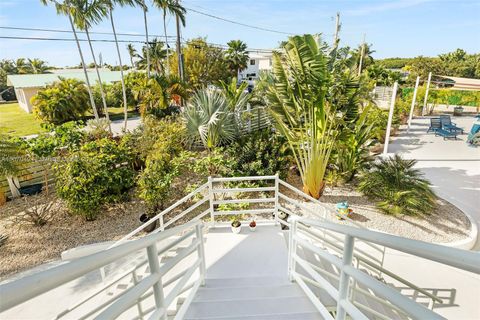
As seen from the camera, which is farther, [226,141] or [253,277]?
[226,141]

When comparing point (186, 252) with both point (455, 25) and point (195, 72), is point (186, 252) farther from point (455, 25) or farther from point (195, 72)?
point (195, 72)

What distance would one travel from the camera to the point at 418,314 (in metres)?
1.00

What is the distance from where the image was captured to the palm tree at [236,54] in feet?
98.8

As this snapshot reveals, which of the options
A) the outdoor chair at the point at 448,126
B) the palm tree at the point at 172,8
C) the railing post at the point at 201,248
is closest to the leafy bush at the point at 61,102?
the palm tree at the point at 172,8

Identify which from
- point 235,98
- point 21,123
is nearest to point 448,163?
point 235,98

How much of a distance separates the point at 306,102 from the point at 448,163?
24.2 ft

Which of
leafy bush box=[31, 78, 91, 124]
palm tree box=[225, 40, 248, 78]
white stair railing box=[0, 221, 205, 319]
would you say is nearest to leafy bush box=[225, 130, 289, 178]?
white stair railing box=[0, 221, 205, 319]

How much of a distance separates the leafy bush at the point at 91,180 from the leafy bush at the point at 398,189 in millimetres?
6947

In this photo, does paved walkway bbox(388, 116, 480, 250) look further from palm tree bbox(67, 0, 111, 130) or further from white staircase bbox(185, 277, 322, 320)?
palm tree bbox(67, 0, 111, 130)

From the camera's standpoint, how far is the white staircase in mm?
2420

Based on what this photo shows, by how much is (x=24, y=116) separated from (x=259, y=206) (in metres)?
28.2

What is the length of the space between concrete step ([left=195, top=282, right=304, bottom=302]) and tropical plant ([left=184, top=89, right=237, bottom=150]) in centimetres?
613

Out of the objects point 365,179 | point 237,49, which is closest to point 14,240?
point 365,179

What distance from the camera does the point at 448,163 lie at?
9508mm
